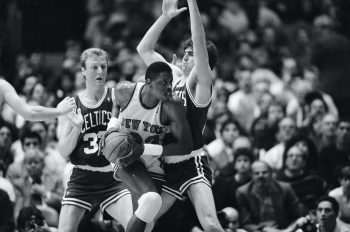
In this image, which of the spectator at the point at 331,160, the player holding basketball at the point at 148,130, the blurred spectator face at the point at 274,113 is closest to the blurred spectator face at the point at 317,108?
the blurred spectator face at the point at 274,113

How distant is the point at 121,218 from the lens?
31.4 feet

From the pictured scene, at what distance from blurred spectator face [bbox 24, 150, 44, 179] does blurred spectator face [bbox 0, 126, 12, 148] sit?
74cm

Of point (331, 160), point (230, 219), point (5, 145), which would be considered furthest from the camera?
point (331, 160)

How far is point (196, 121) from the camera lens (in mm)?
9406

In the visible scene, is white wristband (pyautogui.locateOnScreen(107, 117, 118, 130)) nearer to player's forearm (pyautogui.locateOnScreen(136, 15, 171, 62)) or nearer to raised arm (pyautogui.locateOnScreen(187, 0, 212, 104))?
raised arm (pyautogui.locateOnScreen(187, 0, 212, 104))

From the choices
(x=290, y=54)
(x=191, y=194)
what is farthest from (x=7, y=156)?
(x=290, y=54)

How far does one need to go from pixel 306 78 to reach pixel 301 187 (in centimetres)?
530

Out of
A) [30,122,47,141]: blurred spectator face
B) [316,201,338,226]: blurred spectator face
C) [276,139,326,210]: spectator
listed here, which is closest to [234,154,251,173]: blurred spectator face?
[276,139,326,210]: spectator

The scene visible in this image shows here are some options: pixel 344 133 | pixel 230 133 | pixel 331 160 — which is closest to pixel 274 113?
pixel 230 133

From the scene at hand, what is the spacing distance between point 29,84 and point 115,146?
266 inches

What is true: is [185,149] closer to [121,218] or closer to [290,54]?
[121,218]

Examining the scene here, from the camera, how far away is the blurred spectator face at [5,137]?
13.0 metres

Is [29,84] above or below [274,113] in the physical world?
above

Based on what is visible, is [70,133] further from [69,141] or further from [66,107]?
[66,107]
